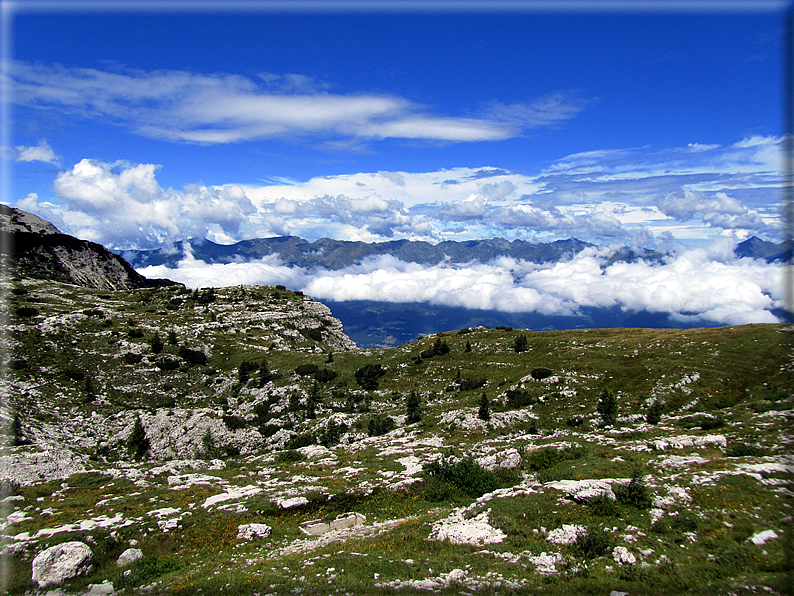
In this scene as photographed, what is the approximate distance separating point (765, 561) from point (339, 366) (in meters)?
70.5

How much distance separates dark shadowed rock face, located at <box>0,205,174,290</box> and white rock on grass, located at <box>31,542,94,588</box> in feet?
434

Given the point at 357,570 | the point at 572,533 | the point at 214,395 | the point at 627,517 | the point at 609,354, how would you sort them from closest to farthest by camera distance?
the point at 357,570 < the point at 572,533 < the point at 627,517 < the point at 609,354 < the point at 214,395

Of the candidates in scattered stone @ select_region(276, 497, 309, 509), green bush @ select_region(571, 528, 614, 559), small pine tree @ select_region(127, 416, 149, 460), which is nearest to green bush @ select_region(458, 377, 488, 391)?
scattered stone @ select_region(276, 497, 309, 509)

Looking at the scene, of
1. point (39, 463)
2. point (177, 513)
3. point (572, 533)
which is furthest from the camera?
point (39, 463)

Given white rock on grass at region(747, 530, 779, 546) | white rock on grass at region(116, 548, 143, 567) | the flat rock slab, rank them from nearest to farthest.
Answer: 1. white rock on grass at region(747, 530, 779, 546)
2. white rock on grass at region(116, 548, 143, 567)
3. the flat rock slab

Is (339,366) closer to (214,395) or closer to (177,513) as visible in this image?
(214,395)

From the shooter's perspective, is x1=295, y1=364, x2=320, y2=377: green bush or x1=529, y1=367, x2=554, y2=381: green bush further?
x1=295, y1=364, x2=320, y2=377: green bush

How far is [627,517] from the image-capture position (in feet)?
62.2

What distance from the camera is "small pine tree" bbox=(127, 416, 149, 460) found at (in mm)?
50184

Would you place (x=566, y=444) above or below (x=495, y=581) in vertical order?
below

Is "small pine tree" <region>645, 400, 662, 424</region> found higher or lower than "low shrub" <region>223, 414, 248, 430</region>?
higher

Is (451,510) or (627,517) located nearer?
(627,517)

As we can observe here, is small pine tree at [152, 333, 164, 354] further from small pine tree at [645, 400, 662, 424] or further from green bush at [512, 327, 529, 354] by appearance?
small pine tree at [645, 400, 662, 424]

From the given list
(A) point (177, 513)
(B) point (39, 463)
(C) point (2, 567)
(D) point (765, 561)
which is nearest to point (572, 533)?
(D) point (765, 561)
